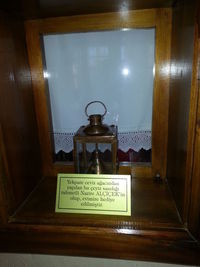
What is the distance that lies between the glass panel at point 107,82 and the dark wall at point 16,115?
13cm

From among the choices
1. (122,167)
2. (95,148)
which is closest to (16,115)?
(95,148)

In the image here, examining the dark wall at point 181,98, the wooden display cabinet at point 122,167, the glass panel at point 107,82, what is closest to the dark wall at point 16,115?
the wooden display cabinet at point 122,167

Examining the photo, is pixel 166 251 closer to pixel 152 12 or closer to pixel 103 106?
pixel 103 106

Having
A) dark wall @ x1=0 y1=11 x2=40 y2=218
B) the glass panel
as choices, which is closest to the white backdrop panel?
the glass panel

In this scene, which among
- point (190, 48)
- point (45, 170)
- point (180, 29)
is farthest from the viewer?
point (45, 170)

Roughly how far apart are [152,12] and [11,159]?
78 cm

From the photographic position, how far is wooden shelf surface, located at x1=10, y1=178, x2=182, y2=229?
2.18ft

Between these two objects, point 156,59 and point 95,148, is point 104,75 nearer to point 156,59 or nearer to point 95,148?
point 156,59

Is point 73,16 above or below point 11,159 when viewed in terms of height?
above

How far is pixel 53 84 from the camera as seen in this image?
942mm

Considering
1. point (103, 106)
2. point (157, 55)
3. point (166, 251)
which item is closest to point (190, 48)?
point (157, 55)

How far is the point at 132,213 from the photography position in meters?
0.72

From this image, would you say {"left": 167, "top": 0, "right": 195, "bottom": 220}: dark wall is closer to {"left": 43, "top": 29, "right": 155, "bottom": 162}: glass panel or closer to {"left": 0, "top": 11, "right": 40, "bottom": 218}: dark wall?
{"left": 43, "top": 29, "right": 155, "bottom": 162}: glass panel

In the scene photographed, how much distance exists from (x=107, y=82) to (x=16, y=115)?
43cm
